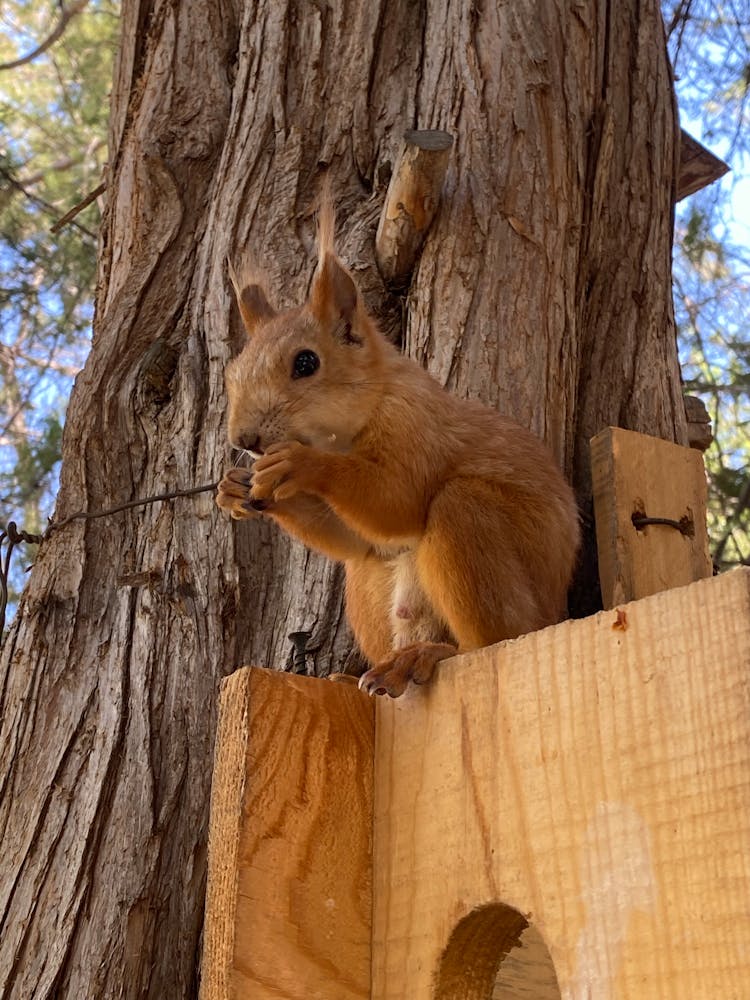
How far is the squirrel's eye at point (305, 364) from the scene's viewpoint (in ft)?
Answer: 7.59

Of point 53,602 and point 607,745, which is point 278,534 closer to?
point 53,602

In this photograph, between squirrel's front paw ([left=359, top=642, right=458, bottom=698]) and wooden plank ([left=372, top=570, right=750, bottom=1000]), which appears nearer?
wooden plank ([left=372, top=570, right=750, bottom=1000])

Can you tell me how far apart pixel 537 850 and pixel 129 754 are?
1.18 m

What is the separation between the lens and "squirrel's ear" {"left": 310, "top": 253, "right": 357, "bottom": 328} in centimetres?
239

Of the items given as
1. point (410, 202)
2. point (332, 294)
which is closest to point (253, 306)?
point (332, 294)

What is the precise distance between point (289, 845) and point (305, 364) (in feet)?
3.33

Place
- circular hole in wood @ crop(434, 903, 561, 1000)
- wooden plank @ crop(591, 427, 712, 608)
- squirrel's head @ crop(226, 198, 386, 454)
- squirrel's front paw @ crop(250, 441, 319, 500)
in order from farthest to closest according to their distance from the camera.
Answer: wooden plank @ crop(591, 427, 712, 608)
squirrel's head @ crop(226, 198, 386, 454)
squirrel's front paw @ crop(250, 441, 319, 500)
circular hole in wood @ crop(434, 903, 561, 1000)

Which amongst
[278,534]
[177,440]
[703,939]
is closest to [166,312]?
[177,440]

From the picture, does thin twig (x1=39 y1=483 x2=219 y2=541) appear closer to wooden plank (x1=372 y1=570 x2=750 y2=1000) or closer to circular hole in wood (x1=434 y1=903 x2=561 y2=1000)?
wooden plank (x1=372 y1=570 x2=750 y2=1000)

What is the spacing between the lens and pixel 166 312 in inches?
119

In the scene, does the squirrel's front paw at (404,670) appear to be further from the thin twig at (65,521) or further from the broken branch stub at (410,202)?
the broken branch stub at (410,202)

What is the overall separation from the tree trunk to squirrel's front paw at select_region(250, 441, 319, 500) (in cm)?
54

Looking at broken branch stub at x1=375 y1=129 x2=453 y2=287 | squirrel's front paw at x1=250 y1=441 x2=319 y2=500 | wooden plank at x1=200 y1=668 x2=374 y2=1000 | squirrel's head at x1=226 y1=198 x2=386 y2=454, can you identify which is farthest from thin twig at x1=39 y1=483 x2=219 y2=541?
wooden plank at x1=200 y1=668 x2=374 y2=1000

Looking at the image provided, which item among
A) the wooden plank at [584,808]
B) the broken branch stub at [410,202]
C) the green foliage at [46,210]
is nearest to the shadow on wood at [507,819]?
the wooden plank at [584,808]
